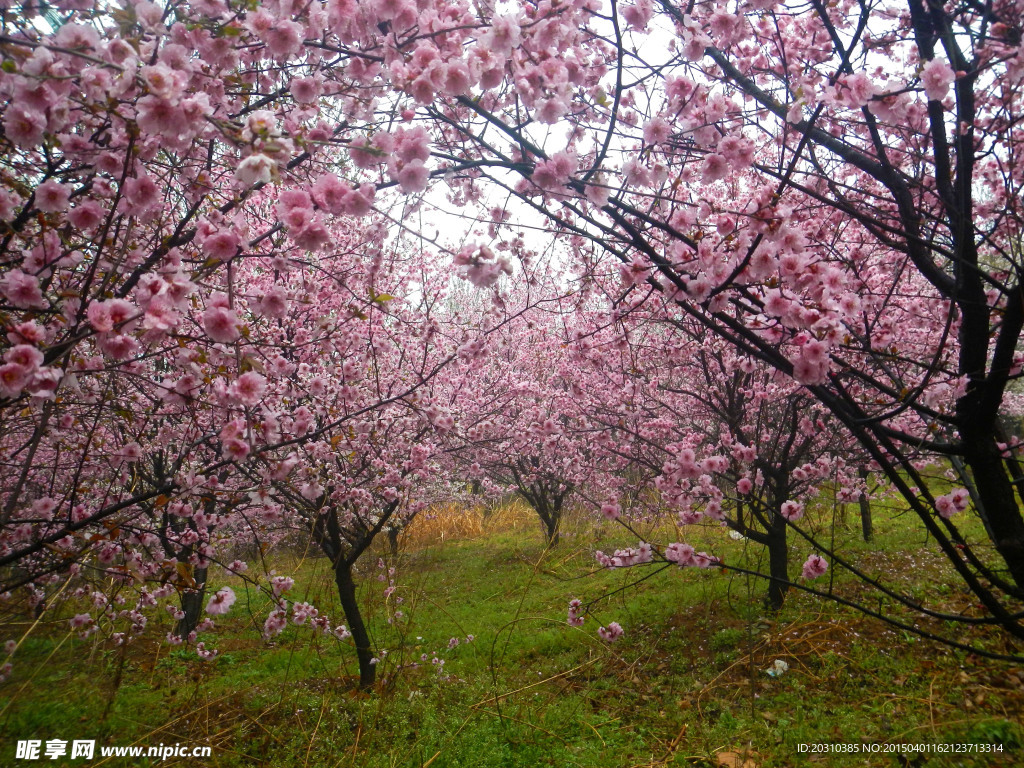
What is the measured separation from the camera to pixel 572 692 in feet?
16.9

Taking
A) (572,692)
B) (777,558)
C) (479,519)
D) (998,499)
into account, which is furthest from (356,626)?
(479,519)

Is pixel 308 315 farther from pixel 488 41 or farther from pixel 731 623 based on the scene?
pixel 731 623

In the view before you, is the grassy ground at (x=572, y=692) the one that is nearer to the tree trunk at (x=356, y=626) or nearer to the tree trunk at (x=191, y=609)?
the tree trunk at (x=356, y=626)

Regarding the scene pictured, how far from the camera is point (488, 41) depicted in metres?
2.14

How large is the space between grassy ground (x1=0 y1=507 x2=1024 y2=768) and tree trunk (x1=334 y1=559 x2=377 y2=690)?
23cm

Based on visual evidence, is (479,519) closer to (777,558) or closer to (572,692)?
(777,558)

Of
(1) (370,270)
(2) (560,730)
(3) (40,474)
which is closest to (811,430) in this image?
(2) (560,730)

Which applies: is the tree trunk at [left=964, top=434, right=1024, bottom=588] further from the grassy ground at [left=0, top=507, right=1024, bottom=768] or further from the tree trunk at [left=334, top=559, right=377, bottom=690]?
the tree trunk at [left=334, top=559, right=377, bottom=690]

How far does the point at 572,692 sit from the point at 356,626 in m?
2.22

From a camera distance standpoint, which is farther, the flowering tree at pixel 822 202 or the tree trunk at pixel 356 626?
the tree trunk at pixel 356 626

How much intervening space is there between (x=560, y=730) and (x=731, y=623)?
2847 mm

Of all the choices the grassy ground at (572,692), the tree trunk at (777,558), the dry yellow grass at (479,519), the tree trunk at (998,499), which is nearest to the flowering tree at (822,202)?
the tree trunk at (998,499)

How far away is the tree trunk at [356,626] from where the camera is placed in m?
5.49

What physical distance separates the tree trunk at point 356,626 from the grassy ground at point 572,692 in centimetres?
23
